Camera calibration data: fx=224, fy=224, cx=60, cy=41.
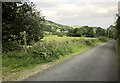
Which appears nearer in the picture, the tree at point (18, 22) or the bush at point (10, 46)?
the bush at point (10, 46)

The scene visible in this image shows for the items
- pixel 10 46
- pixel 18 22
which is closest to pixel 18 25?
pixel 18 22

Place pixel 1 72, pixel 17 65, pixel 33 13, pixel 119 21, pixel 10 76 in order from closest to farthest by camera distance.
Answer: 1. pixel 10 76
2. pixel 1 72
3. pixel 17 65
4. pixel 33 13
5. pixel 119 21

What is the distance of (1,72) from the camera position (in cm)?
1193

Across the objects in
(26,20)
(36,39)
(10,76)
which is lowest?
(10,76)

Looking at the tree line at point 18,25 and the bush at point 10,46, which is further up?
the tree line at point 18,25

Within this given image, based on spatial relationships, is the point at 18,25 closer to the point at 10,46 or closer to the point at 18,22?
the point at 18,22

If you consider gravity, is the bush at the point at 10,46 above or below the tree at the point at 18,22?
below

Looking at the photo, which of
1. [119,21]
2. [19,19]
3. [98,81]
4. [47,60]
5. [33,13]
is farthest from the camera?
[119,21]

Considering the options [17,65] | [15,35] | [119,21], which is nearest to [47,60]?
[17,65]

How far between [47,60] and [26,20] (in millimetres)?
5861

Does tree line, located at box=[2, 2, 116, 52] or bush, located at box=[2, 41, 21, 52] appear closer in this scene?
bush, located at box=[2, 41, 21, 52]

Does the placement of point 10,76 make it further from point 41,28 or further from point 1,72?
point 41,28

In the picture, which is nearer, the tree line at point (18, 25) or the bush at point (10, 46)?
the bush at point (10, 46)

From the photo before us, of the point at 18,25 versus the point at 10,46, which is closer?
the point at 10,46
